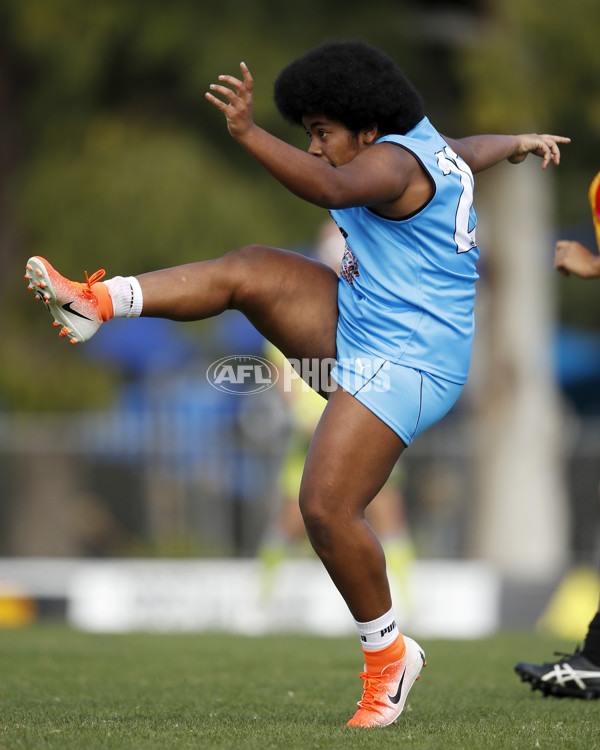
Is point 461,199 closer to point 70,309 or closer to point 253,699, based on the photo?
point 70,309

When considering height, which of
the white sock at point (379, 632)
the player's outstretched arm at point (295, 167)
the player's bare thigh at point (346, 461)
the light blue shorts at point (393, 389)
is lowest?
the white sock at point (379, 632)

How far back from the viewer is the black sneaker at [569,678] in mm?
4227

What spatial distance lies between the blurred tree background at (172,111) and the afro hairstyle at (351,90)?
653 centimetres

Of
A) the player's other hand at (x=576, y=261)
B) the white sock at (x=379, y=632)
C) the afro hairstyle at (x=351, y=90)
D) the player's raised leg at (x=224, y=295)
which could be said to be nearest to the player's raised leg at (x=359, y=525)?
the white sock at (x=379, y=632)

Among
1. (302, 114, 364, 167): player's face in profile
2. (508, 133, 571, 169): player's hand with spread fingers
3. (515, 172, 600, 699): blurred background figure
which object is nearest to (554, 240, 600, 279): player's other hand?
(515, 172, 600, 699): blurred background figure

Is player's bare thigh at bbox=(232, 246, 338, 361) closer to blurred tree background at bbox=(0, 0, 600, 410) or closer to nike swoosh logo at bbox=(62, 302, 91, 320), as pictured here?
nike swoosh logo at bbox=(62, 302, 91, 320)

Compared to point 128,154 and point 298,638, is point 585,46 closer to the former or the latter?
point 128,154

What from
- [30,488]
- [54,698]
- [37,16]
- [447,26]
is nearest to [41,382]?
[30,488]

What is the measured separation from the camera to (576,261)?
439cm

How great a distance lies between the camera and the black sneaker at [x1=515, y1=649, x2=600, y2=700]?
4227 mm

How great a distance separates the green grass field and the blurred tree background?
5152mm

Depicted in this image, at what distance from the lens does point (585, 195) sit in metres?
15.7

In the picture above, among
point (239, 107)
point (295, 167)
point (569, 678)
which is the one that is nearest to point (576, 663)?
point (569, 678)

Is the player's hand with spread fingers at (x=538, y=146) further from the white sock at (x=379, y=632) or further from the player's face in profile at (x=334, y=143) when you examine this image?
the white sock at (x=379, y=632)
